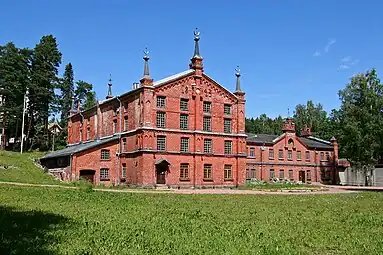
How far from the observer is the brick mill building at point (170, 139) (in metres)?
41.6

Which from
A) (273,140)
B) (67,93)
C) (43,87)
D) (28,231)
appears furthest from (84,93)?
(28,231)

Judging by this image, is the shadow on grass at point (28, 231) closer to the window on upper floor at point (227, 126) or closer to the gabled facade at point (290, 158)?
the window on upper floor at point (227, 126)

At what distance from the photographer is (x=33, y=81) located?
6619 cm

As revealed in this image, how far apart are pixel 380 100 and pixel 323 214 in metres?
34.9

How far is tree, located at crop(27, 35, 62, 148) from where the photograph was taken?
217 feet

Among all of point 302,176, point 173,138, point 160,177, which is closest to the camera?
point 160,177

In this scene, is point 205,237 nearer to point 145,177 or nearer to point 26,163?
point 145,177

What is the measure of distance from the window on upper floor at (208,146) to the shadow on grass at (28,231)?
3151 cm

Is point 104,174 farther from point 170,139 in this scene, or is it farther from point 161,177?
point 170,139

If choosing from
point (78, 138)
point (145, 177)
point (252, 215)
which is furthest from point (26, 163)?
point (252, 215)

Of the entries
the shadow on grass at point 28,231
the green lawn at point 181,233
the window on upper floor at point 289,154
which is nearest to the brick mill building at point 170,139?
the window on upper floor at point 289,154

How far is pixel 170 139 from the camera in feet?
140

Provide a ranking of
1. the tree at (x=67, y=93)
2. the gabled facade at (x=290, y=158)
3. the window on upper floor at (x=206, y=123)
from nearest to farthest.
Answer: the window on upper floor at (x=206, y=123) < the gabled facade at (x=290, y=158) < the tree at (x=67, y=93)

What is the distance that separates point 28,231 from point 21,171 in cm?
3550
